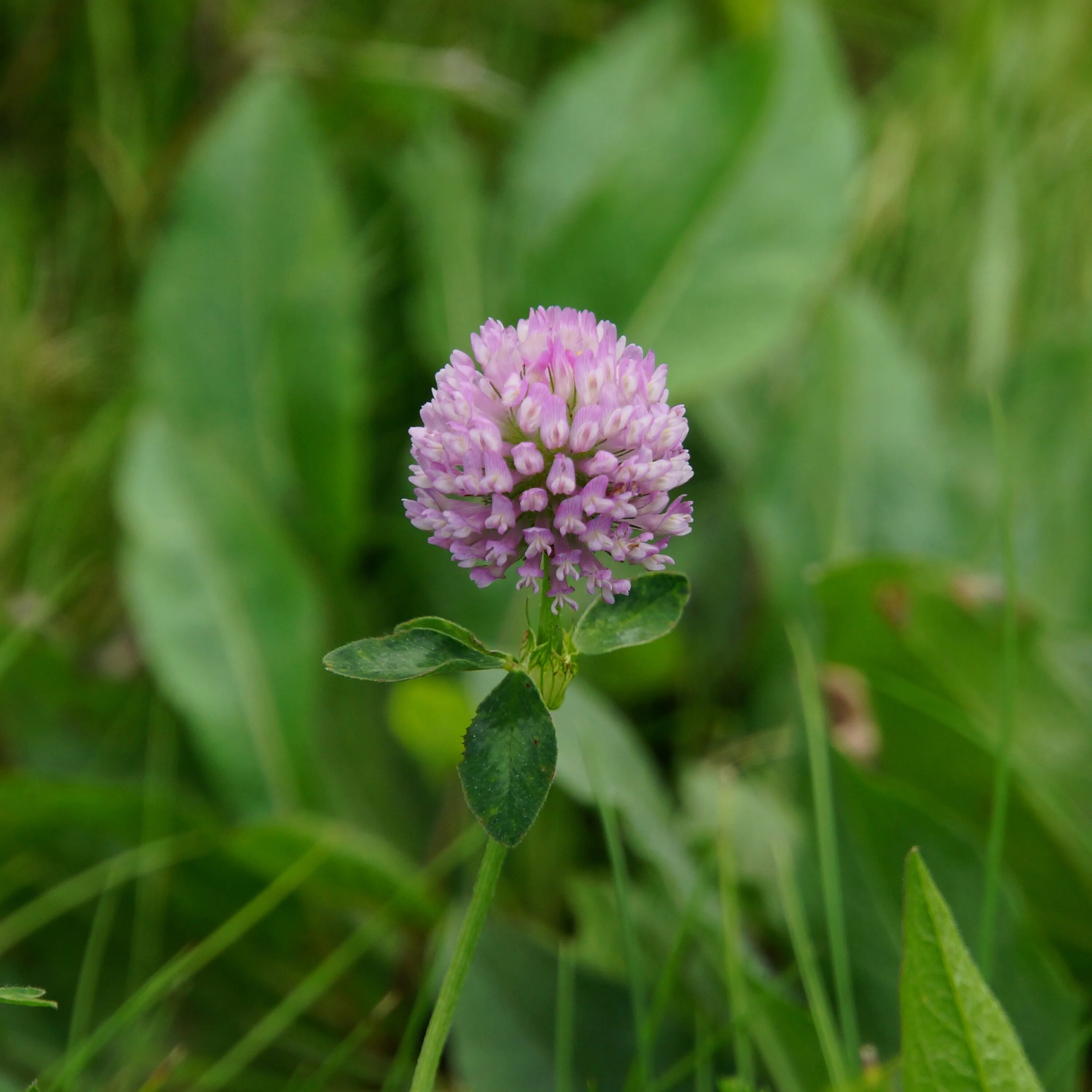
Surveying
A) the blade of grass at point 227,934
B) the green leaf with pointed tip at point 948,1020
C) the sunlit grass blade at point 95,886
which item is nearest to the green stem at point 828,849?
the green leaf with pointed tip at point 948,1020

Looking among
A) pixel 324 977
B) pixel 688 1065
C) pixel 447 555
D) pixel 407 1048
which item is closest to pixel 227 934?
pixel 324 977

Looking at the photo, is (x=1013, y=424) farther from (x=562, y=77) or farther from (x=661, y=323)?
(x=562, y=77)

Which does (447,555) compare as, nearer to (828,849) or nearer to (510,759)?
(828,849)

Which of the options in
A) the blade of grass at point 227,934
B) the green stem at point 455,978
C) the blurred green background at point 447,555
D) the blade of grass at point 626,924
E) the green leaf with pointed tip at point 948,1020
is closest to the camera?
the green stem at point 455,978

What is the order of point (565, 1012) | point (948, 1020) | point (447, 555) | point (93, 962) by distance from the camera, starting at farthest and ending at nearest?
1. point (447, 555)
2. point (93, 962)
3. point (565, 1012)
4. point (948, 1020)

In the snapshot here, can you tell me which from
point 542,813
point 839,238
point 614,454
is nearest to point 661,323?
point 839,238

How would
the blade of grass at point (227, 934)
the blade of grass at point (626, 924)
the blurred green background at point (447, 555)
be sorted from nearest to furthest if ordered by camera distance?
the blade of grass at point (626, 924), the blade of grass at point (227, 934), the blurred green background at point (447, 555)

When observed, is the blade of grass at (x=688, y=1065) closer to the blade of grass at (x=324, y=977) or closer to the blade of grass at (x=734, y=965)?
the blade of grass at (x=734, y=965)
